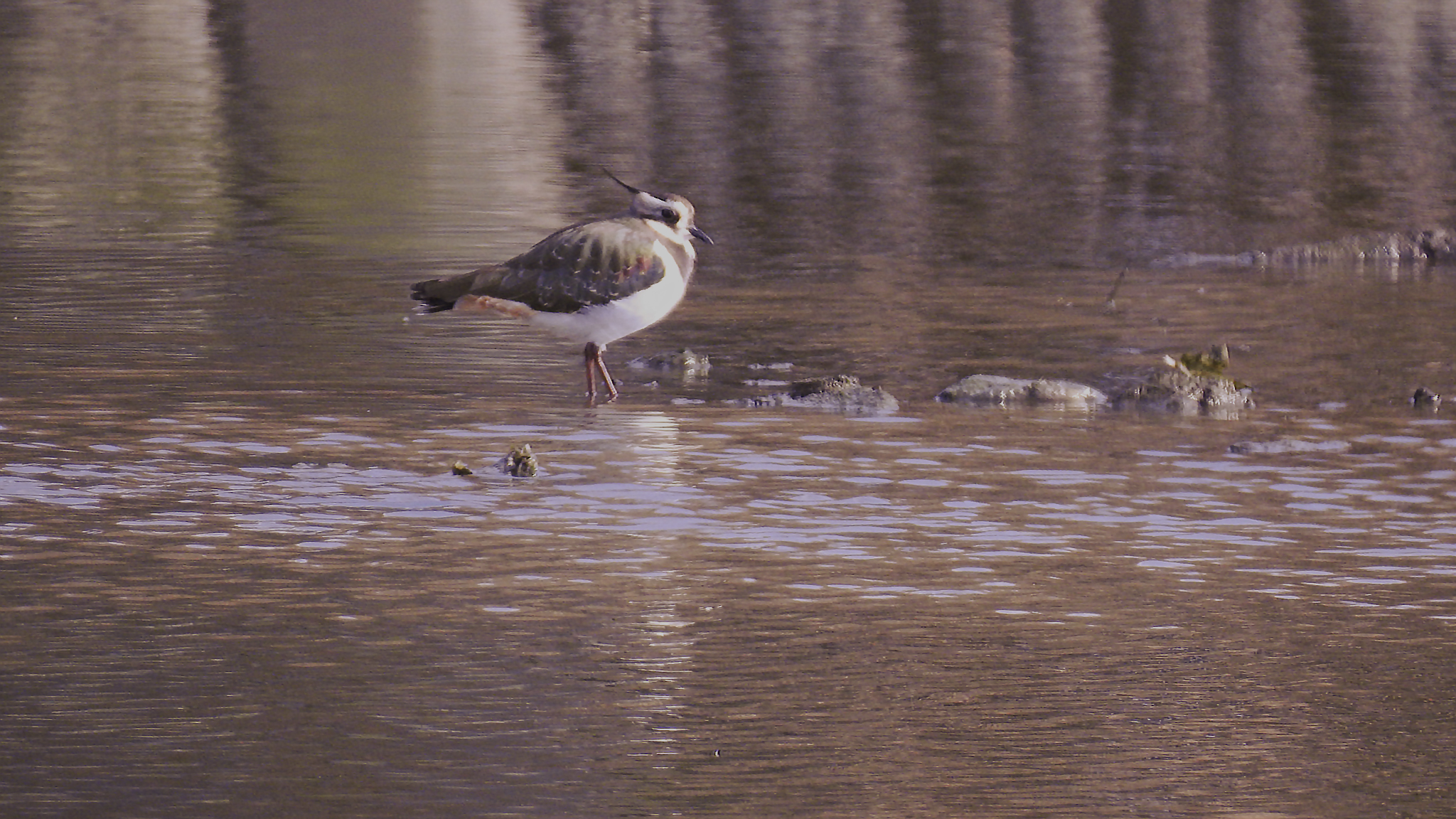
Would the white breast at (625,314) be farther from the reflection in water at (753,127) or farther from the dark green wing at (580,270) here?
the reflection in water at (753,127)

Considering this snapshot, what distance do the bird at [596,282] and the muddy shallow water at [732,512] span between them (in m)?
0.38

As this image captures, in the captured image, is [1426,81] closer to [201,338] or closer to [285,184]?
[285,184]

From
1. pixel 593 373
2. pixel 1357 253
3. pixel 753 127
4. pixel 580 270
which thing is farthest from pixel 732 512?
pixel 753 127

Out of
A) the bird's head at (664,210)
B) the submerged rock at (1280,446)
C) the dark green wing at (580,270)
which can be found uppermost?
the bird's head at (664,210)

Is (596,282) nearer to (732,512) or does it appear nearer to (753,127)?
(732,512)

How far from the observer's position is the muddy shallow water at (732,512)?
252 inches

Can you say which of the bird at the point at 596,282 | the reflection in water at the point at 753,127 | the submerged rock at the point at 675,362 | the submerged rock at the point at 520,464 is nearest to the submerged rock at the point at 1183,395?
the submerged rock at the point at 675,362

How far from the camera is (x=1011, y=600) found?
8086mm

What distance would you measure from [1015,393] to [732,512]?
10.1 ft

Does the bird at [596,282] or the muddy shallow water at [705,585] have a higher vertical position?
the bird at [596,282]

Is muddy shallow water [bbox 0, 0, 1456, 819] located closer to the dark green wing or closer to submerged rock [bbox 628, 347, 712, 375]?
submerged rock [bbox 628, 347, 712, 375]

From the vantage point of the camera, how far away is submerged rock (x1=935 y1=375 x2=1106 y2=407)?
1202cm

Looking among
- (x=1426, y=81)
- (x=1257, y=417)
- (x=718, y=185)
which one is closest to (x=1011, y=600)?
(x=1257, y=417)

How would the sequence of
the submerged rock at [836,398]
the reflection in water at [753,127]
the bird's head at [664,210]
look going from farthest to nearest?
the reflection in water at [753,127]
the bird's head at [664,210]
the submerged rock at [836,398]
